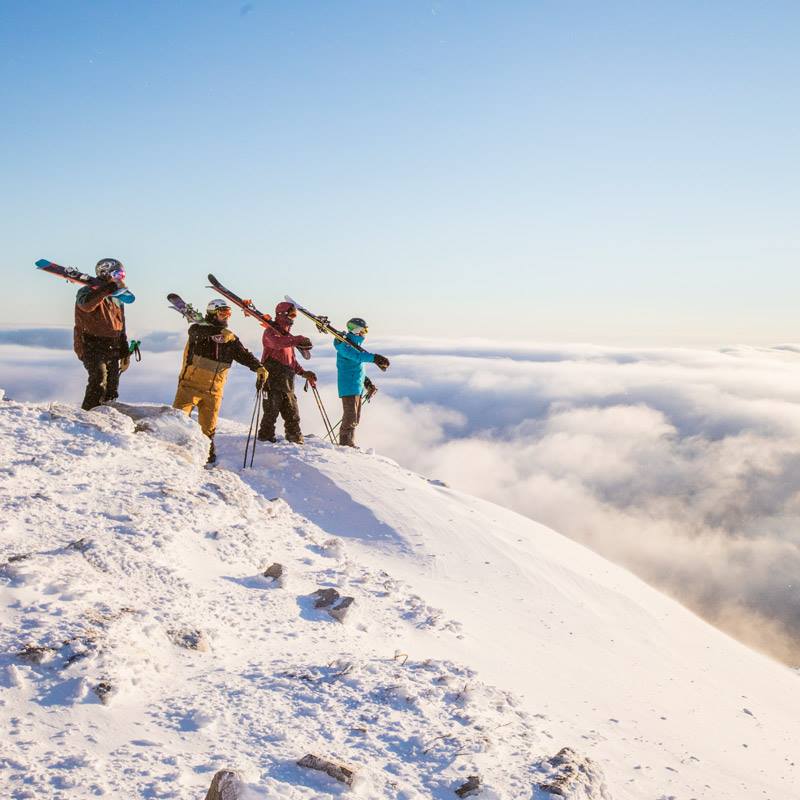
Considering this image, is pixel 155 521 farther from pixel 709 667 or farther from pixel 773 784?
pixel 709 667

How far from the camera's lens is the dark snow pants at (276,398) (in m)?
9.87

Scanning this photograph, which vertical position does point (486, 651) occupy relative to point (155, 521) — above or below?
below

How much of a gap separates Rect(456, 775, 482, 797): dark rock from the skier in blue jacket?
847cm

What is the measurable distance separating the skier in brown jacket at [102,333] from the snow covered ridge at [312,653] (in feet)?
3.16

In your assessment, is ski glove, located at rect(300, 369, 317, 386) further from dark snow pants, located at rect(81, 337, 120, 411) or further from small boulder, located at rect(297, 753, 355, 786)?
small boulder, located at rect(297, 753, 355, 786)

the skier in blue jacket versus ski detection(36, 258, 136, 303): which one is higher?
ski detection(36, 258, 136, 303)

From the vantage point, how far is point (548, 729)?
3721 mm

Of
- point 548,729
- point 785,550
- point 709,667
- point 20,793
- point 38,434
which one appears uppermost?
point 38,434

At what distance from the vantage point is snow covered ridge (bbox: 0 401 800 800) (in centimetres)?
279

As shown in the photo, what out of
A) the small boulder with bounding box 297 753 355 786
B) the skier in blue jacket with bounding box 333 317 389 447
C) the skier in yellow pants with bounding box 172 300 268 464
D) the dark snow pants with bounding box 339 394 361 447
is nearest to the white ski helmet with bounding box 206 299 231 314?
the skier in yellow pants with bounding box 172 300 268 464

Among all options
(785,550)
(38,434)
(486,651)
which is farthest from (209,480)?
(785,550)

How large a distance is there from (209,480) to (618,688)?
182 inches

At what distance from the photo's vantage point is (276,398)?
32.5 feet

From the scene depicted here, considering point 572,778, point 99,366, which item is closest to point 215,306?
point 99,366
